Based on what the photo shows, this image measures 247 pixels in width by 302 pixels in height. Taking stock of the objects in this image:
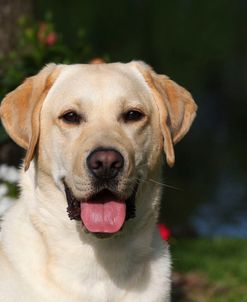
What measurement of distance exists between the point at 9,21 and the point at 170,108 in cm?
401

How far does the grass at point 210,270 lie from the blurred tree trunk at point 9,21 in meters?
2.79

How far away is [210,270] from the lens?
7.69 m

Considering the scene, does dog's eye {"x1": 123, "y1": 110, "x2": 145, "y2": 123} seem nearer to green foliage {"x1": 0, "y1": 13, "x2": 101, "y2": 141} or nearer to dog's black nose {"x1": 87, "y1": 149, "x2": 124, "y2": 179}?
dog's black nose {"x1": 87, "y1": 149, "x2": 124, "y2": 179}

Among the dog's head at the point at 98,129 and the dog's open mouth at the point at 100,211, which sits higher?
the dog's head at the point at 98,129

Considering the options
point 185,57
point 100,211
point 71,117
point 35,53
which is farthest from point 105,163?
point 185,57

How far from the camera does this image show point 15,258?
4.46m

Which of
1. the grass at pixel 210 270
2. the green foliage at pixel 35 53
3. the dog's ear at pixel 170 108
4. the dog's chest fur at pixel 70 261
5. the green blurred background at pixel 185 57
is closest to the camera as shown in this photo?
the dog's chest fur at pixel 70 261

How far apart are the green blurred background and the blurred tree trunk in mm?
10

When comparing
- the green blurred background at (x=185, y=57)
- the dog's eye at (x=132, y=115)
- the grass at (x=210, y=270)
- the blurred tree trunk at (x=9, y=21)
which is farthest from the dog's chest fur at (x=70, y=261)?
the blurred tree trunk at (x=9, y=21)

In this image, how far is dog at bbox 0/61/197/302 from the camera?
4.31 metres

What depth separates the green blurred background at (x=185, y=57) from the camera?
793 centimetres

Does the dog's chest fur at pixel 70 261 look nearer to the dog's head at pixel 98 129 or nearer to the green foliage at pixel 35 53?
the dog's head at pixel 98 129

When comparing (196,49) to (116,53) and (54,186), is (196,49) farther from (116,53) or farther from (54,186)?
(54,186)

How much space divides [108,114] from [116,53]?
2276cm
